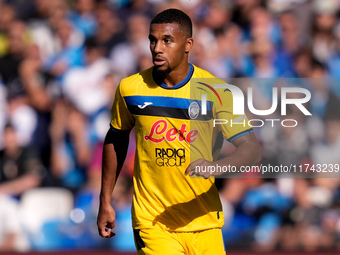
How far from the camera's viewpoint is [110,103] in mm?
9023

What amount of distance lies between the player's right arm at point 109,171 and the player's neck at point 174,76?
534mm

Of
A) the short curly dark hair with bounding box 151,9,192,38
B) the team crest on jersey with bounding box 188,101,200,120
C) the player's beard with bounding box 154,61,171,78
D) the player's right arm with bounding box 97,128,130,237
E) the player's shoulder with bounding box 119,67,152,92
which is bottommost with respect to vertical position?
the player's right arm with bounding box 97,128,130,237

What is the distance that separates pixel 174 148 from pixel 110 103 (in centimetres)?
463

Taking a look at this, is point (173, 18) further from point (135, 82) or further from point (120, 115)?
point (120, 115)

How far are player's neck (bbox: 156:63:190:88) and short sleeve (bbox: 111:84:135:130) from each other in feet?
1.17

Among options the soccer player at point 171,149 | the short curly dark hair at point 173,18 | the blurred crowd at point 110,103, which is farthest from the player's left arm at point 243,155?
the blurred crowd at point 110,103

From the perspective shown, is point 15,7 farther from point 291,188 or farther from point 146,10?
point 291,188

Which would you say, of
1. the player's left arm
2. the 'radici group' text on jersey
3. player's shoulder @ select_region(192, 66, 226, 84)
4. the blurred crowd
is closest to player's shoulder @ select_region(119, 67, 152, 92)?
the 'radici group' text on jersey

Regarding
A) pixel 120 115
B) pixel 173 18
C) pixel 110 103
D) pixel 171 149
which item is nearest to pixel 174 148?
pixel 171 149

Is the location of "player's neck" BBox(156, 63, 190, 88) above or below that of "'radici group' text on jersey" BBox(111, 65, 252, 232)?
above

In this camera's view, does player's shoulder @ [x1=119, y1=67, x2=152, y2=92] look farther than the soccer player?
Yes

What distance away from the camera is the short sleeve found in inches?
184

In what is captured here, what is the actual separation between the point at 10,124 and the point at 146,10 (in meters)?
2.74

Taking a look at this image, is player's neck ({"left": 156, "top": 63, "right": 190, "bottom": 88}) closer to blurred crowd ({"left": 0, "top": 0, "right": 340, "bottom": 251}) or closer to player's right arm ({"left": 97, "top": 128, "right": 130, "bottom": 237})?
player's right arm ({"left": 97, "top": 128, "right": 130, "bottom": 237})
